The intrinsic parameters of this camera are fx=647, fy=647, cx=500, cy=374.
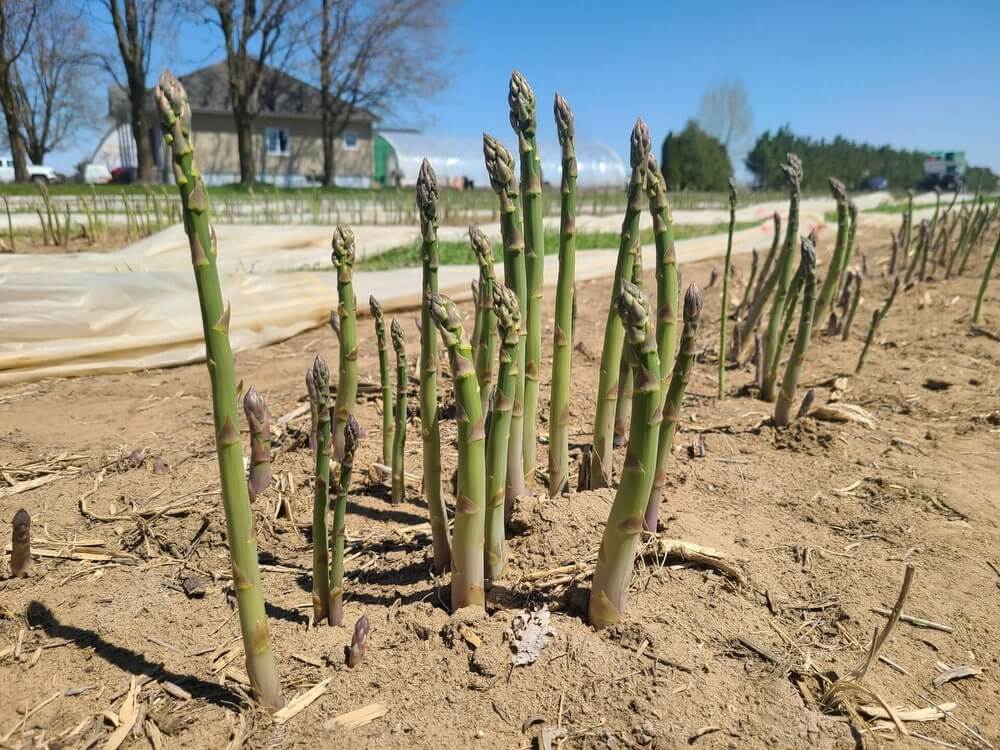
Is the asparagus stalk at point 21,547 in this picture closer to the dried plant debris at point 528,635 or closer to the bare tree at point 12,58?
the dried plant debris at point 528,635

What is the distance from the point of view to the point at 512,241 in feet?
5.49

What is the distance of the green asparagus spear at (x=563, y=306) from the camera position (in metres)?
1.80

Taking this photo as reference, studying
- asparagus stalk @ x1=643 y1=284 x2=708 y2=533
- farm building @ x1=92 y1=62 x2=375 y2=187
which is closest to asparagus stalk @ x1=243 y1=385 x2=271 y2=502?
asparagus stalk @ x1=643 y1=284 x2=708 y2=533

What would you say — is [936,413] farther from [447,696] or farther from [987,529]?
[447,696]

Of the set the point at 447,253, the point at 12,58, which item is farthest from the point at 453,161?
the point at 447,253

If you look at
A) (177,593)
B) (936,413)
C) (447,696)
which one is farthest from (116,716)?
(936,413)

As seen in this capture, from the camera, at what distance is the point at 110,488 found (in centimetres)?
234

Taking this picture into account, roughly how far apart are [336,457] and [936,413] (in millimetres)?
2499

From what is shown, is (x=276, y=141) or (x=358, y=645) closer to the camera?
(x=358, y=645)

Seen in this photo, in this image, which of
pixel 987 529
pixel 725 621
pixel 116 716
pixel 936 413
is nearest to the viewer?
pixel 116 716

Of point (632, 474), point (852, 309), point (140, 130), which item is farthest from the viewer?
point (140, 130)

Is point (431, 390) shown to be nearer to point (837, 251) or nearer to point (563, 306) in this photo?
point (563, 306)

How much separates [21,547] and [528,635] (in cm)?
143

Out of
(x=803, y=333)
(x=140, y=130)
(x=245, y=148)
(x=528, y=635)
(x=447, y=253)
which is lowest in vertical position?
(x=528, y=635)
